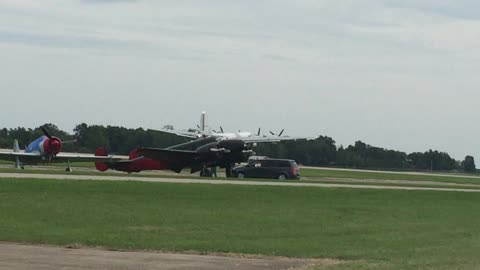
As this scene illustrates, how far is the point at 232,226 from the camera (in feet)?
69.8

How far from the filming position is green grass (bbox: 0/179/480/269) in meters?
17.0

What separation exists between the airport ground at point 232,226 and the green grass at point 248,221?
27 millimetres

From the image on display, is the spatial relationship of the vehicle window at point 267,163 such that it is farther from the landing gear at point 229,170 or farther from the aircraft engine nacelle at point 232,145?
the aircraft engine nacelle at point 232,145

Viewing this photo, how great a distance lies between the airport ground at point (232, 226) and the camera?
1558cm

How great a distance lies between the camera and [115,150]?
4764 inches

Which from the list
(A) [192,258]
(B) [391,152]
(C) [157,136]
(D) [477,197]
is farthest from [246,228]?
(B) [391,152]

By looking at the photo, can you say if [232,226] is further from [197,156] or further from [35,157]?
[35,157]

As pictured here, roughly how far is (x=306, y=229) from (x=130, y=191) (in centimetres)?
1031

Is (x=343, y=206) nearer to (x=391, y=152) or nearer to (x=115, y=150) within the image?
(x=115, y=150)

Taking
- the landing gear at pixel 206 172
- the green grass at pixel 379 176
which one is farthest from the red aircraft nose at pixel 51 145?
the green grass at pixel 379 176

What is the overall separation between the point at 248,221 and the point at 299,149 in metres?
115

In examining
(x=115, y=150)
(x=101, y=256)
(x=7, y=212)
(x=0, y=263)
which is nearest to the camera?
(x=0, y=263)

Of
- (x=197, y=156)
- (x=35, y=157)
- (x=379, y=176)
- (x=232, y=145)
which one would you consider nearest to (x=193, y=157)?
(x=197, y=156)

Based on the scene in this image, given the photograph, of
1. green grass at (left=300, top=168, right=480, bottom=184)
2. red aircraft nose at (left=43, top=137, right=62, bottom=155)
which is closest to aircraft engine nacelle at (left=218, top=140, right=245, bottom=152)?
red aircraft nose at (left=43, top=137, right=62, bottom=155)
